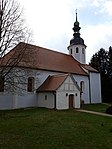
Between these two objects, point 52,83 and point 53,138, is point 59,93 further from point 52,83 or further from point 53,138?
point 53,138

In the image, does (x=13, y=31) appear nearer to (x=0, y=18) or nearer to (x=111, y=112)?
(x=0, y=18)

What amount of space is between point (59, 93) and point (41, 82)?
4.15 metres

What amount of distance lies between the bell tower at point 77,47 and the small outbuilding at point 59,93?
1335 cm

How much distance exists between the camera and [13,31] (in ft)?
62.3

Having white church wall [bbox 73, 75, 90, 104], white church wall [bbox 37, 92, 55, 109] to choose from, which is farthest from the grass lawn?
white church wall [bbox 73, 75, 90, 104]

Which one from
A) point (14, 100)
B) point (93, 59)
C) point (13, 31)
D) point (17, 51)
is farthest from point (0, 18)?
point (93, 59)

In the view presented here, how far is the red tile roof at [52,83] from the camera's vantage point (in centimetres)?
2614

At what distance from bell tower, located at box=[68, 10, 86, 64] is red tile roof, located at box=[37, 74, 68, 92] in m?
12.8

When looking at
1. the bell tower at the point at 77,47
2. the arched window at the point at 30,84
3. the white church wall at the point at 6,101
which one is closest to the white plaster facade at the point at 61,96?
the arched window at the point at 30,84

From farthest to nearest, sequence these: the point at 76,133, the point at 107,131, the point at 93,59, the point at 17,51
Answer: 1. the point at 93,59
2. the point at 17,51
3. the point at 107,131
4. the point at 76,133

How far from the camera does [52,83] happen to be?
2739 cm

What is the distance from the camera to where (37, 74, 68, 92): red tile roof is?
1029 inches

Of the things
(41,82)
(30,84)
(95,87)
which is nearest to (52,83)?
(41,82)

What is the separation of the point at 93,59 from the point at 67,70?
19.1m
